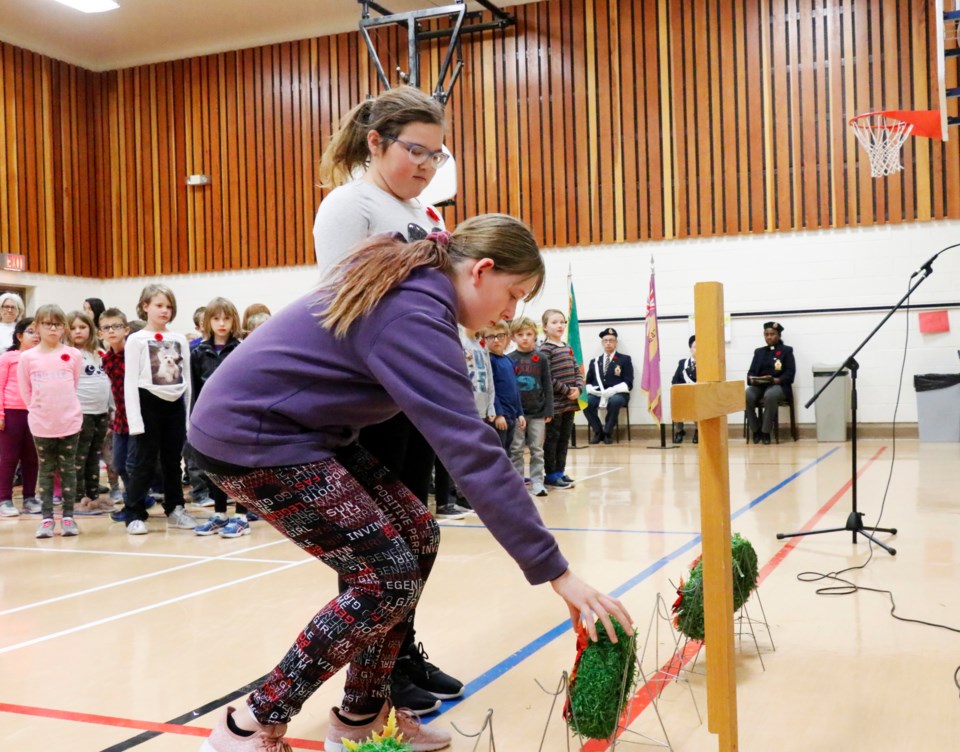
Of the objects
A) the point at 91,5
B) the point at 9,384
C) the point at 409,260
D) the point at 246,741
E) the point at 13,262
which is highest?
the point at 91,5

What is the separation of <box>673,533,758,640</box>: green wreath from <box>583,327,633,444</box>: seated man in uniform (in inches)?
310

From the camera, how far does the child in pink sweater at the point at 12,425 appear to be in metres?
5.79

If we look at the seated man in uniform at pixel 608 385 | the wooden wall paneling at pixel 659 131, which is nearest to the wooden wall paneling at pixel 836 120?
the wooden wall paneling at pixel 659 131

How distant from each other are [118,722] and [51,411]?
327 centimetres

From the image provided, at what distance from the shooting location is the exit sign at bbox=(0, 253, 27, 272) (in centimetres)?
1102

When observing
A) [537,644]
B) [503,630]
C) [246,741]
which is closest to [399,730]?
[246,741]

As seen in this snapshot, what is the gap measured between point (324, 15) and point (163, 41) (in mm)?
2362

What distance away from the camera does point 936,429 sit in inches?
366

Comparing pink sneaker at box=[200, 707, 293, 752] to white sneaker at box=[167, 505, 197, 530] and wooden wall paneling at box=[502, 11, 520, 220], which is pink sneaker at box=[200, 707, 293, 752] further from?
wooden wall paneling at box=[502, 11, 520, 220]

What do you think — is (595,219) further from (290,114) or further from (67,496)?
(67,496)

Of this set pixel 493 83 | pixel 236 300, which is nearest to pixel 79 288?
pixel 236 300

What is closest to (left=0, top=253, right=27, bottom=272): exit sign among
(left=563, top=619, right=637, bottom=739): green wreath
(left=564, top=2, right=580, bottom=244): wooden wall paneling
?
(left=564, top=2, right=580, bottom=244): wooden wall paneling

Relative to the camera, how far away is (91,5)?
34.5 feet

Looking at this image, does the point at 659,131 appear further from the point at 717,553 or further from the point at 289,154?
the point at 717,553
